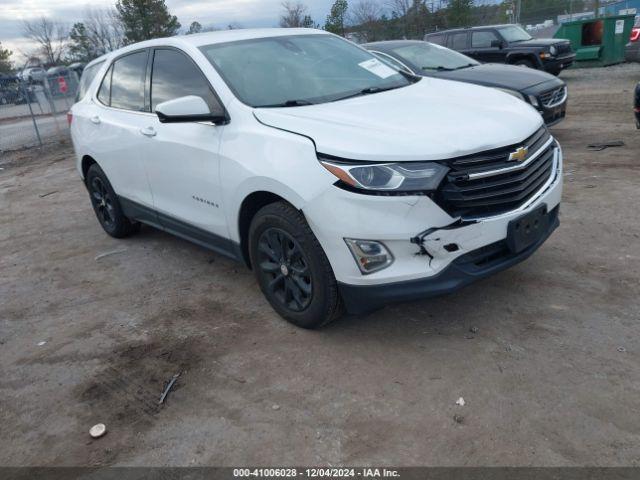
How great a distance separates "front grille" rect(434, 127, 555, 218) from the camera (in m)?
2.86

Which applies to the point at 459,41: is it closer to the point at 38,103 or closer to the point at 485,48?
the point at 485,48

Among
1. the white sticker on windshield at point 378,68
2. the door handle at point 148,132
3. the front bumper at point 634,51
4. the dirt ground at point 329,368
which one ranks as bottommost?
the dirt ground at point 329,368

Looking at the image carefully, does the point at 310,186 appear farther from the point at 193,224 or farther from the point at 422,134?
the point at 193,224

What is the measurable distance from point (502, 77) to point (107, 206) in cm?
531

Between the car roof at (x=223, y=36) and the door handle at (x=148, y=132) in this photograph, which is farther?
the door handle at (x=148, y=132)

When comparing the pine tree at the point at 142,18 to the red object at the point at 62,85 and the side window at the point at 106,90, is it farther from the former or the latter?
the side window at the point at 106,90

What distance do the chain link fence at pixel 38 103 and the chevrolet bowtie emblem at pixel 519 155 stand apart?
46.2 ft

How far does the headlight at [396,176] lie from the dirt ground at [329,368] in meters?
1.03

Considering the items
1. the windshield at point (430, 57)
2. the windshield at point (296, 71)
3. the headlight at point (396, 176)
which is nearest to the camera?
the headlight at point (396, 176)

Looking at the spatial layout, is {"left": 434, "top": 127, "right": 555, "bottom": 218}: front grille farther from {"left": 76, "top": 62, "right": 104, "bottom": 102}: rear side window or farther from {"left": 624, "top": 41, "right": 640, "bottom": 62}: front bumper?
{"left": 624, "top": 41, "right": 640, "bottom": 62}: front bumper

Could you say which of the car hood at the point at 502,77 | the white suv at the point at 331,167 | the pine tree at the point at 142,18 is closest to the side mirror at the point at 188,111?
the white suv at the point at 331,167

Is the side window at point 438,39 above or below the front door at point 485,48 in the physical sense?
above

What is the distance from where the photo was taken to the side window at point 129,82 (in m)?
4.57

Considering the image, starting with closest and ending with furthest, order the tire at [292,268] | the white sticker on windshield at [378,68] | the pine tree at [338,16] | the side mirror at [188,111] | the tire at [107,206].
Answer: the tire at [292,268]
the side mirror at [188,111]
the white sticker on windshield at [378,68]
the tire at [107,206]
the pine tree at [338,16]
